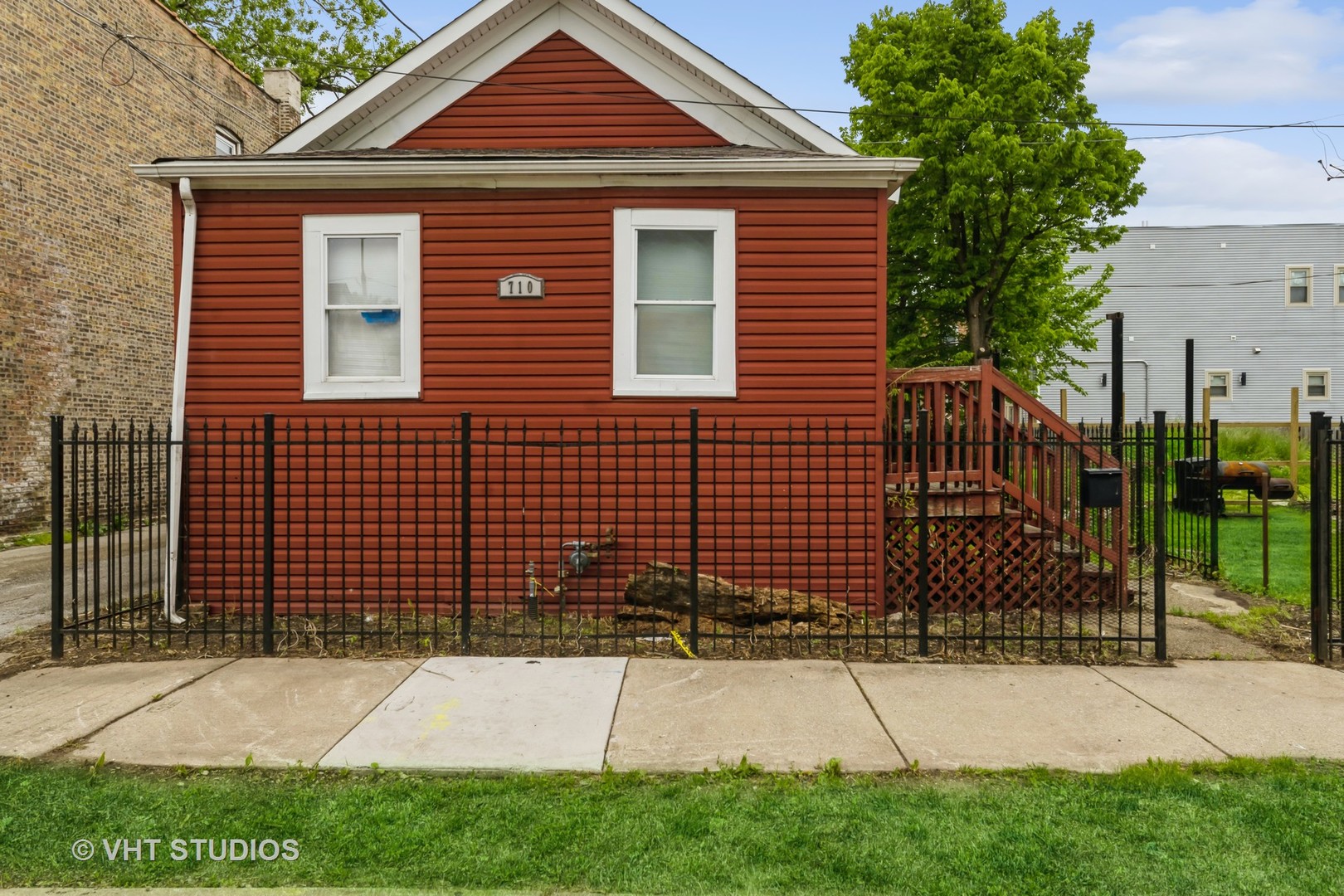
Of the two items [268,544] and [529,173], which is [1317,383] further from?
[268,544]

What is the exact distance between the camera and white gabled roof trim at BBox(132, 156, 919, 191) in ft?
24.0

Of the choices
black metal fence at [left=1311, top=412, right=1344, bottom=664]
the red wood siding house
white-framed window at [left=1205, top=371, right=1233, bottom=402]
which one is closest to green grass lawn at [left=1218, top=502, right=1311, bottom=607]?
black metal fence at [left=1311, top=412, right=1344, bottom=664]

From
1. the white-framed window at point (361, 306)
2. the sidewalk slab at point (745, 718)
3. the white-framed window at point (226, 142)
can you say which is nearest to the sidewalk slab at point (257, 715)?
the sidewalk slab at point (745, 718)

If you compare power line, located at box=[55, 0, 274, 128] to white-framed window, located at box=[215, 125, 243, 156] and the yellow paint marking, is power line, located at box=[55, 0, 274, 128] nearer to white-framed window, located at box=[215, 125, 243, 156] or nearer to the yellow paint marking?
white-framed window, located at box=[215, 125, 243, 156]

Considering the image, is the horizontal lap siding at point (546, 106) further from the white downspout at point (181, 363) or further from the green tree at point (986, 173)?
the green tree at point (986, 173)

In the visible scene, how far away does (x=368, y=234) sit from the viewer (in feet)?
25.5

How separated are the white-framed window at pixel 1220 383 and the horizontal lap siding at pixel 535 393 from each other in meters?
28.4

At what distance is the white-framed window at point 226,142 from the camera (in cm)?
1802

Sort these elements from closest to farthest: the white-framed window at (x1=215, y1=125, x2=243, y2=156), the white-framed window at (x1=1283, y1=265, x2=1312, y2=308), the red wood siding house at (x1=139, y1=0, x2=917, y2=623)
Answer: the red wood siding house at (x1=139, y1=0, x2=917, y2=623), the white-framed window at (x1=215, y1=125, x2=243, y2=156), the white-framed window at (x1=1283, y1=265, x2=1312, y2=308)

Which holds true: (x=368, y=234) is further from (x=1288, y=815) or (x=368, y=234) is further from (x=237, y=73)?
(x=237, y=73)

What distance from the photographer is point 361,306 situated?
7758 millimetres

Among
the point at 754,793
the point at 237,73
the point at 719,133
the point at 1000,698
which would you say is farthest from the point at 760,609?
the point at 237,73

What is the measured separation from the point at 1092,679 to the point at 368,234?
23.8 feet

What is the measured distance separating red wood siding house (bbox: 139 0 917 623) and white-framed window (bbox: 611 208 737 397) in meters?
0.02
